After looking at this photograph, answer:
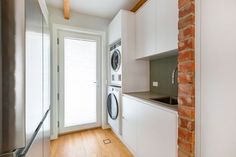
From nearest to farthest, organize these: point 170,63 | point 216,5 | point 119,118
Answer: point 216,5 < point 170,63 < point 119,118

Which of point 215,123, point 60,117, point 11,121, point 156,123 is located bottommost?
point 60,117

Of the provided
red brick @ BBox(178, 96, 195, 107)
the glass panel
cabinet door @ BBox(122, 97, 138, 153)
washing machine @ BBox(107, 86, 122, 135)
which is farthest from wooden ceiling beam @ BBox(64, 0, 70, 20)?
red brick @ BBox(178, 96, 195, 107)

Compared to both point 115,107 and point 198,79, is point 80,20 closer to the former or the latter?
point 115,107

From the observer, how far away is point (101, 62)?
2887 mm

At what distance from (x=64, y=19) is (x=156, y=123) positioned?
2659 millimetres

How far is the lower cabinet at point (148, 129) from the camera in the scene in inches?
44.0

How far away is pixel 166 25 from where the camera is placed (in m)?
1.48

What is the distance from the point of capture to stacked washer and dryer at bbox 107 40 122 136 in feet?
7.31

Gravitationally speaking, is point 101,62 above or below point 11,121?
above

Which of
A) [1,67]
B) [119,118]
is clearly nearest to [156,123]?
[119,118]

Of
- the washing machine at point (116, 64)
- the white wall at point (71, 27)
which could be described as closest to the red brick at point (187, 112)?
the washing machine at point (116, 64)

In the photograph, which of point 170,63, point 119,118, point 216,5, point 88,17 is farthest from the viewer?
point 88,17

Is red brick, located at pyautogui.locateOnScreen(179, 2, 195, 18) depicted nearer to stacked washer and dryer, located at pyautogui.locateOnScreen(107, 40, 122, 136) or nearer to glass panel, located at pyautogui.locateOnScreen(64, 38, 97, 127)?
stacked washer and dryer, located at pyautogui.locateOnScreen(107, 40, 122, 136)

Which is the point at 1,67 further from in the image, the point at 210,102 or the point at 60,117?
the point at 60,117
